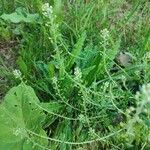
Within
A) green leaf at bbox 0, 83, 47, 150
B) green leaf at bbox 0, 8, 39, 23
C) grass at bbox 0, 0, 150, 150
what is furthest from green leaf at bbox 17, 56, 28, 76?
green leaf at bbox 0, 8, 39, 23

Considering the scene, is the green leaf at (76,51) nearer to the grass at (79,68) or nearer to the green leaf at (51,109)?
the grass at (79,68)

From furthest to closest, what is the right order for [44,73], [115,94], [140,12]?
[140,12] → [44,73] → [115,94]

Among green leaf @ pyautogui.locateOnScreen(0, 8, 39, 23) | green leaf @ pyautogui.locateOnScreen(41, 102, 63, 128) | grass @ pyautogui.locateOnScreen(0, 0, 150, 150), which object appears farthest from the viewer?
green leaf @ pyautogui.locateOnScreen(0, 8, 39, 23)

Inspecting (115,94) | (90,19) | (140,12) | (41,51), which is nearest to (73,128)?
(115,94)

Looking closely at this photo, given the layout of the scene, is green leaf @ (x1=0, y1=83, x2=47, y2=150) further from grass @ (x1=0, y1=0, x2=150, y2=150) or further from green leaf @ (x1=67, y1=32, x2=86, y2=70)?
green leaf @ (x1=67, y1=32, x2=86, y2=70)

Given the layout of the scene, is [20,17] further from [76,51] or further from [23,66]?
[76,51]

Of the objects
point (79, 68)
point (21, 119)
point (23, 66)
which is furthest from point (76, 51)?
point (21, 119)

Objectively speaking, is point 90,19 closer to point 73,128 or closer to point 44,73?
point 44,73
